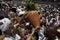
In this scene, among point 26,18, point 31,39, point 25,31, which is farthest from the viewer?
point 26,18

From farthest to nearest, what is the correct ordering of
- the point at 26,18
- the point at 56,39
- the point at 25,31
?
1. the point at 26,18
2. the point at 25,31
3. the point at 56,39

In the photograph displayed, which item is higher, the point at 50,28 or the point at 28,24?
the point at 50,28

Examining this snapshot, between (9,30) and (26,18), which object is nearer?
(9,30)

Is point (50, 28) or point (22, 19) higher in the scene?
point (50, 28)

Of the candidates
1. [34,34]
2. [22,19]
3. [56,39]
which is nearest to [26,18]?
[22,19]

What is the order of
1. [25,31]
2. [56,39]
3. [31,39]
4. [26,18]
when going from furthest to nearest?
[26,18] < [25,31] < [31,39] < [56,39]

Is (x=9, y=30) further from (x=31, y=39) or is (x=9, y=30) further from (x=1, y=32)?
(x=31, y=39)

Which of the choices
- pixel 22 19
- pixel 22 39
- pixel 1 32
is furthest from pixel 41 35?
pixel 22 19

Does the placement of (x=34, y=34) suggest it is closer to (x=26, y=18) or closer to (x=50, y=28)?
(x=50, y=28)

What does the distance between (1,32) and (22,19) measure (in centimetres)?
96

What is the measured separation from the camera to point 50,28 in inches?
202

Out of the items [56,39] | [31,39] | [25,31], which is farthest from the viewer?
[25,31]

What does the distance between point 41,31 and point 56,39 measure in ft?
1.31

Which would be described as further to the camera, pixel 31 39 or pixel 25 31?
pixel 25 31
